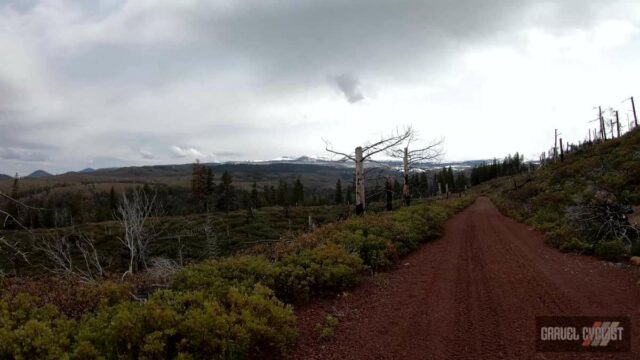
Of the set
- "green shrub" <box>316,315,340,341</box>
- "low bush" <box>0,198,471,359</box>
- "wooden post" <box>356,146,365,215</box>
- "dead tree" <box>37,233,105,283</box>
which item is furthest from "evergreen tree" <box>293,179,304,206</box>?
"green shrub" <box>316,315,340,341</box>

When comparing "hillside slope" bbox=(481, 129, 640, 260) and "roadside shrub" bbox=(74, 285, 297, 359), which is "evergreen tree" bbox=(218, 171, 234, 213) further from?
"roadside shrub" bbox=(74, 285, 297, 359)

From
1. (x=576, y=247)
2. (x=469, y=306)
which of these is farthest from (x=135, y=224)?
(x=576, y=247)

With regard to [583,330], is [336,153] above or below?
above

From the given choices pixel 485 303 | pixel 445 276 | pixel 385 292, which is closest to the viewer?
pixel 485 303

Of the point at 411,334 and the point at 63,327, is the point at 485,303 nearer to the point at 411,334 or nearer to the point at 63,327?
the point at 411,334

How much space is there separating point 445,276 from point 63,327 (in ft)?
25.2

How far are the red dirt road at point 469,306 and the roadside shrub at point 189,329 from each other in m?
0.64

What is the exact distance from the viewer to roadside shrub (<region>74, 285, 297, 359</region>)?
14.1 ft

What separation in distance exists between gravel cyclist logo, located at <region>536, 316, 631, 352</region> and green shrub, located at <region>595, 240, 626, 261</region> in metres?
4.96

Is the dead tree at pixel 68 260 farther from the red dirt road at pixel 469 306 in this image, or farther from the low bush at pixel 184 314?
the red dirt road at pixel 469 306

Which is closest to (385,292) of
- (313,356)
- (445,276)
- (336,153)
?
(445,276)

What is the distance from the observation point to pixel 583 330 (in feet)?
18.2

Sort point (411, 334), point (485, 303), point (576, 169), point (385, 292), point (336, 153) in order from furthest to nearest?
point (576, 169), point (336, 153), point (385, 292), point (485, 303), point (411, 334)

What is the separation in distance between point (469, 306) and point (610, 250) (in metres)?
6.18
